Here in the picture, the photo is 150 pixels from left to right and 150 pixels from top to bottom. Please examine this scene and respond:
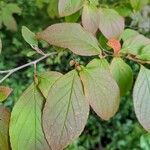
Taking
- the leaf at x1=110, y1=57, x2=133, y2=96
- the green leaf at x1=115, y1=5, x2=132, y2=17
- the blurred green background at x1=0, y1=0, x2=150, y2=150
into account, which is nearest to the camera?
the leaf at x1=110, y1=57, x2=133, y2=96

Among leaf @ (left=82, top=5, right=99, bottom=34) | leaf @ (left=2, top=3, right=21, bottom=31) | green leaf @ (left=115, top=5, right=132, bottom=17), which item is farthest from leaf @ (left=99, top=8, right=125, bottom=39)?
leaf @ (left=2, top=3, right=21, bottom=31)

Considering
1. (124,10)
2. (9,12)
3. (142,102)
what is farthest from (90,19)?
(9,12)

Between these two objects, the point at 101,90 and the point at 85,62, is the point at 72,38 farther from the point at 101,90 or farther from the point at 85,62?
the point at 85,62

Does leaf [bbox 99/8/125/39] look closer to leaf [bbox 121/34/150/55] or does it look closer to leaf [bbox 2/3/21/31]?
leaf [bbox 121/34/150/55]

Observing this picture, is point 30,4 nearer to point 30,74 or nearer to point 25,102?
point 30,74

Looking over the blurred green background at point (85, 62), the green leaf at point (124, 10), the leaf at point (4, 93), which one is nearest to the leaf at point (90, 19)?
the leaf at point (4, 93)

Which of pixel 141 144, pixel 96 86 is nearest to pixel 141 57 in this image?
pixel 96 86

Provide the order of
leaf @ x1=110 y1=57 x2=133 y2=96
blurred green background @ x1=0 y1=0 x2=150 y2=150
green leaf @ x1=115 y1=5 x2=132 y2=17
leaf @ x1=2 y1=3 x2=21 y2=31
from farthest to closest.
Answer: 1. blurred green background @ x1=0 y1=0 x2=150 y2=150
2. leaf @ x1=2 y1=3 x2=21 y2=31
3. green leaf @ x1=115 y1=5 x2=132 y2=17
4. leaf @ x1=110 y1=57 x2=133 y2=96
